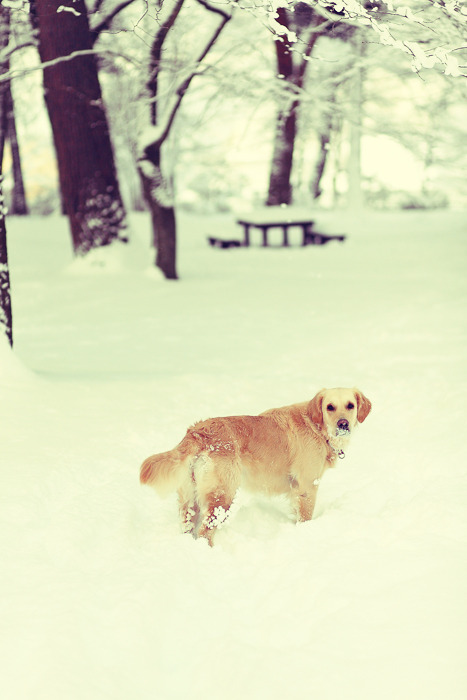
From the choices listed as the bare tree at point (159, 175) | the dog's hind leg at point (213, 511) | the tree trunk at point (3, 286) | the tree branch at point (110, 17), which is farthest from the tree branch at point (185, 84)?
the dog's hind leg at point (213, 511)

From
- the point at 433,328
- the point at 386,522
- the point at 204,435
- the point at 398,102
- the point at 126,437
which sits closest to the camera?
the point at 204,435

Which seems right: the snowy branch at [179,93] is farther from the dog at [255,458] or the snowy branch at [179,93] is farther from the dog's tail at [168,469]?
the dog's tail at [168,469]

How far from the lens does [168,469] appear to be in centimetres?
407

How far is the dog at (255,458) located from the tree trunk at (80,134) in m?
10.6

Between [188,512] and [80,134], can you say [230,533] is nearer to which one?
[188,512]

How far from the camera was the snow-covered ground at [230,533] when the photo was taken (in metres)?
3.26

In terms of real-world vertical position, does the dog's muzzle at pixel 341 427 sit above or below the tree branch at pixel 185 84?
below

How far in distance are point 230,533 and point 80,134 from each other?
11276 millimetres

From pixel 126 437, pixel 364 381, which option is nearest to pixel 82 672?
pixel 126 437

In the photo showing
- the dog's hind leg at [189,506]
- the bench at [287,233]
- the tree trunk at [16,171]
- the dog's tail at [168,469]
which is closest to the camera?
the dog's tail at [168,469]

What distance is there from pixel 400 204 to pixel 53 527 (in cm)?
2936

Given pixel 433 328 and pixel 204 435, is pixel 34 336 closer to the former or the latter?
pixel 433 328

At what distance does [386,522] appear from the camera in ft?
14.8

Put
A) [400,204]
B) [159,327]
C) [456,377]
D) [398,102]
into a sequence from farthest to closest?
[400,204] < [398,102] < [159,327] < [456,377]
